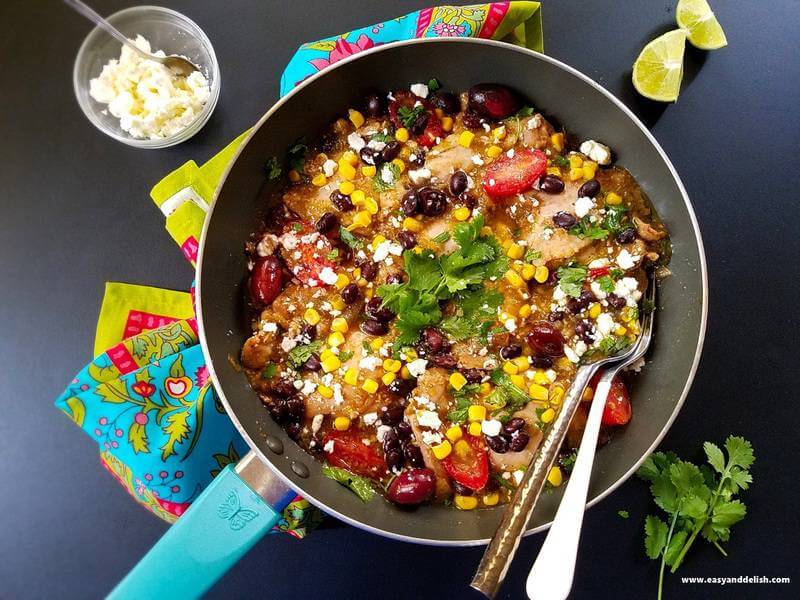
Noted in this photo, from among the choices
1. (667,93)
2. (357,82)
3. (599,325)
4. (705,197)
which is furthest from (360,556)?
(667,93)

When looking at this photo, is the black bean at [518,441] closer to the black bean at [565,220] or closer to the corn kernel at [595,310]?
the corn kernel at [595,310]

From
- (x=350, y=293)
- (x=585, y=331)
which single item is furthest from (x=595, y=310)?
(x=350, y=293)

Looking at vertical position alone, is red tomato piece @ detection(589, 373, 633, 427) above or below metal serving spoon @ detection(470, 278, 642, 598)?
below

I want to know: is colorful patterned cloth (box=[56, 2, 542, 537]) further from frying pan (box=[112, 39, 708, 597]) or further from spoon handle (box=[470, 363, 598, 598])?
spoon handle (box=[470, 363, 598, 598])

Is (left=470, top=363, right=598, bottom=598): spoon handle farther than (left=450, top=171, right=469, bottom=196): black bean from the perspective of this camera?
No

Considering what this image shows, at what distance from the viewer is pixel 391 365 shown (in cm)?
262

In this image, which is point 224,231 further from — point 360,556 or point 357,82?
point 360,556

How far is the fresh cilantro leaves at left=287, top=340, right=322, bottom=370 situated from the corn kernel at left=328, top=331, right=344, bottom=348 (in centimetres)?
5

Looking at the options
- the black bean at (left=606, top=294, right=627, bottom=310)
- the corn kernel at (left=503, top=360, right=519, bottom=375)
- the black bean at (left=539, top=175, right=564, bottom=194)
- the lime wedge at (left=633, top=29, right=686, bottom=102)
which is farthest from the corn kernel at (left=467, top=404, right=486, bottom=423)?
the lime wedge at (left=633, top=29, right=686, bottom=102)

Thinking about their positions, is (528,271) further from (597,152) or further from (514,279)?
(597,152)

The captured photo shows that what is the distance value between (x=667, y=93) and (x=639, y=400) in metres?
1.44

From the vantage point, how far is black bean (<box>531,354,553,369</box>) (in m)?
2.58

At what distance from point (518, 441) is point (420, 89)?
4.91 feet

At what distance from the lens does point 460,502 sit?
2619mm
